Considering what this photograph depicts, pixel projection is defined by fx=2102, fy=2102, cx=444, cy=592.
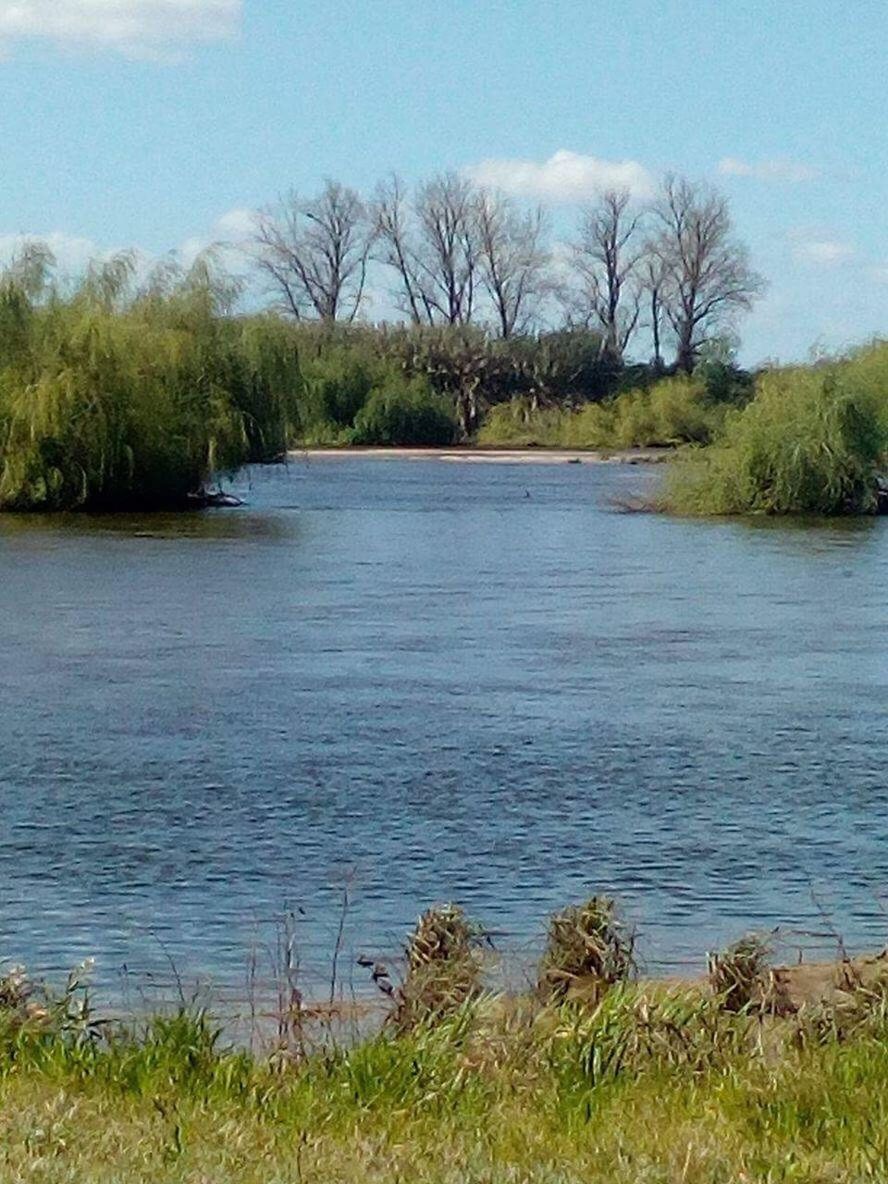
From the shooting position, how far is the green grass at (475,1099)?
5.36 m

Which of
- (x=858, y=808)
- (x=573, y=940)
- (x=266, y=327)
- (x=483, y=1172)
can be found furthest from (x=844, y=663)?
(x=266, y=327)

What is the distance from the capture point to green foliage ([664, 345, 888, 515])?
4894 centimetres

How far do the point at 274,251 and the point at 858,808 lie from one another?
93022 mm

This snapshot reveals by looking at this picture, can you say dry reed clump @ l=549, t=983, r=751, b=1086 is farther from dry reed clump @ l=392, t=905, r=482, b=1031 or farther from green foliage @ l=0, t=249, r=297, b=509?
green foliage @ l=0, t=249, r=297, b=509

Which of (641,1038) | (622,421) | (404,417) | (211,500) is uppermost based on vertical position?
(404,417)

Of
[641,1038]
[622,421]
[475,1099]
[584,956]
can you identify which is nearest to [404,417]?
[622,421]

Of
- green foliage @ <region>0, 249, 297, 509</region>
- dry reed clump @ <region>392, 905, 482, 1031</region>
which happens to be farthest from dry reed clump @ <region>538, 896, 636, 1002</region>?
green foliage @ <region>0, 249, 297, 509</region>

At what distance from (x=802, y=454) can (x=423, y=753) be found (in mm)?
33294

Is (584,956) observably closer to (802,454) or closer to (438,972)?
(438,972)

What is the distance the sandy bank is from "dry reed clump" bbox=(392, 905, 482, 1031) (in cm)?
8172

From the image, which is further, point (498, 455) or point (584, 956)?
point (498, 455)

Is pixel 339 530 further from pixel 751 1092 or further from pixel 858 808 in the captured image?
pixel 751 1092

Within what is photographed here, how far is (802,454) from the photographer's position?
160 feet

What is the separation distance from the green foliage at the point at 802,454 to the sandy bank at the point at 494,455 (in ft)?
128
